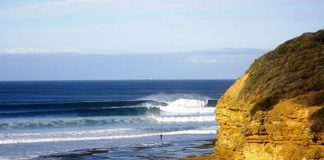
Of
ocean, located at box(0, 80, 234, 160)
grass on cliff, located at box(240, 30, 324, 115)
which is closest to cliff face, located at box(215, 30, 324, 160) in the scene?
grass on cliff, located at box(240, 30, 324, 115)

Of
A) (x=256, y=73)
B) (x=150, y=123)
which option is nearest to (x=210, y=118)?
(x=150, y=123)

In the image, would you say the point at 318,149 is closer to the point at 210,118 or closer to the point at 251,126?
the point at 251,126

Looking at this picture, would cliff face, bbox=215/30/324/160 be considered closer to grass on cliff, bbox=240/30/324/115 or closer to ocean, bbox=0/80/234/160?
grass on cliff, bbox=240/30/324/115

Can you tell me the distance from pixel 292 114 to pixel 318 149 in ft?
4.15

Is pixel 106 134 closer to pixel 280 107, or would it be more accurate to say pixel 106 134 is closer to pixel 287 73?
pixel 287 73

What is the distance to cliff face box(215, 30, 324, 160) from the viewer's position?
17.3 m

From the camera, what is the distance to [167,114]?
71.9 meters

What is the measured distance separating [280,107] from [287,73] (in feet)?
6.01

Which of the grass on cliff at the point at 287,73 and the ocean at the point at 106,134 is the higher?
the grass on cliff at the point at 287,73

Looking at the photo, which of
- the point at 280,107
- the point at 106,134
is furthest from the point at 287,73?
the point at 106,134

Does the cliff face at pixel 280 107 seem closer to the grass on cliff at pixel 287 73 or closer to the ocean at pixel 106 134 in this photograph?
the grass on cliff at pixel 287 73

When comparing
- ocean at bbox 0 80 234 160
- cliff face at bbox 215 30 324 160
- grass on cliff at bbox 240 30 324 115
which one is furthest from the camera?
ocean at bbox 0 80 234 160

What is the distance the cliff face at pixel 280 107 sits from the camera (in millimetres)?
17344

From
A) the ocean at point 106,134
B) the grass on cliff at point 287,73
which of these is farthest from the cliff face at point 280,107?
the ocean at point 106,134
